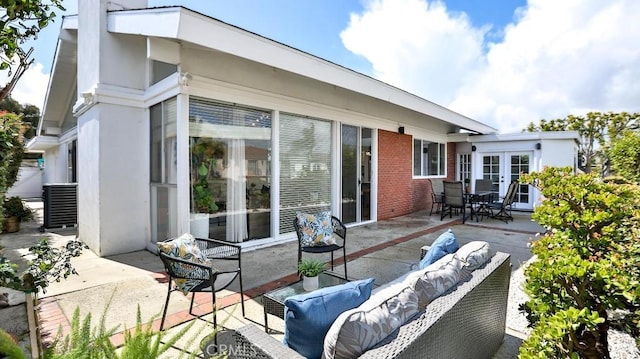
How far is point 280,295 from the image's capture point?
274cm

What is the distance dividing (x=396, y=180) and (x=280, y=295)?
7279 millimetres

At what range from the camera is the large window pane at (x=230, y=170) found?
5258 mm

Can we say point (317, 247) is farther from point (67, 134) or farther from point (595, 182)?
point (67, 134)

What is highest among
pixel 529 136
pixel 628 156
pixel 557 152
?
pixel 529 136

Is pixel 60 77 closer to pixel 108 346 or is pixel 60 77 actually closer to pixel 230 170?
pixel 230 170

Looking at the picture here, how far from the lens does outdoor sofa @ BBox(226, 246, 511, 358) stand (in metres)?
1.45

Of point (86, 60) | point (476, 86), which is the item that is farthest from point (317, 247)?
point (476, 86)

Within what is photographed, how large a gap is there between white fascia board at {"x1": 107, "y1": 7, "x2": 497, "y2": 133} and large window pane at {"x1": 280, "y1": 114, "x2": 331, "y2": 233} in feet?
3.83

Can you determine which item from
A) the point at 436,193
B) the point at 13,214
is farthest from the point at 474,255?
the point at 13,214

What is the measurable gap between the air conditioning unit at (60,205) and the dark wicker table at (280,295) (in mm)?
8236

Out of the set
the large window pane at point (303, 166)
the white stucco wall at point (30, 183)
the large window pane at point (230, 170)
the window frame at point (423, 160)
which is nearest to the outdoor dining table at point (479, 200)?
the window frame at point (423, 160)

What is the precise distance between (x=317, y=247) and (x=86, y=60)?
6.32 meters

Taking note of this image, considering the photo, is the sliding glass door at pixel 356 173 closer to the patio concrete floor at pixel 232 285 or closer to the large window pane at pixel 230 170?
the patio concrete floor at pixel 232 285

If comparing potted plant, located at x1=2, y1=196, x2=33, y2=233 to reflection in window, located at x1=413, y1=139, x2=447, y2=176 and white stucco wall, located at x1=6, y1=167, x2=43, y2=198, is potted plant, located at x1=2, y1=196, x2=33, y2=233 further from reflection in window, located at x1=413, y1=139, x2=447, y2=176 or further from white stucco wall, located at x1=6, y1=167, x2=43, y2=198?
white stucco wall, located at x1=6, y1=167, x2=43, y2=198
